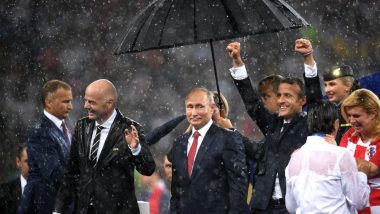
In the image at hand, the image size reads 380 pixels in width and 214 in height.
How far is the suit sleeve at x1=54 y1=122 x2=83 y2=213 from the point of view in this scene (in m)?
7.82

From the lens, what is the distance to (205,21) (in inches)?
277

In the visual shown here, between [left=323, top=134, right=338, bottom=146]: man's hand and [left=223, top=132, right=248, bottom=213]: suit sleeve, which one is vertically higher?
[left=323, top=134, right=338, bottom=146]: man's hand

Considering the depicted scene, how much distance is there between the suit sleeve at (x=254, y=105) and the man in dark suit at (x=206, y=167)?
1.07 ft

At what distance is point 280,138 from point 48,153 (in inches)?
92.4

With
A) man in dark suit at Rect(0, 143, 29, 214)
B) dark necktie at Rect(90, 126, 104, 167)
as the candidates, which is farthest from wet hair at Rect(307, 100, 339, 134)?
man in dark suit at Rect(0, 143, 29, 214)

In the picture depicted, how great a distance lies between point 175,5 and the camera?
721 centimetres

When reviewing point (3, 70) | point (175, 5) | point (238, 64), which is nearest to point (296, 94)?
point (238, 64)

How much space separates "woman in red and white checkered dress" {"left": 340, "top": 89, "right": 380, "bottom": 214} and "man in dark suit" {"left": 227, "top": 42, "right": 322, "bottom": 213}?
46 cm

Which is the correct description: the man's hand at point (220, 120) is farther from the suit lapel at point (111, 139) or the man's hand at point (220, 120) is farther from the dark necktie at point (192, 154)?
the suit lapel at point (111, 139)

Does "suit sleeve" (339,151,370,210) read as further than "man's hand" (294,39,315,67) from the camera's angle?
No

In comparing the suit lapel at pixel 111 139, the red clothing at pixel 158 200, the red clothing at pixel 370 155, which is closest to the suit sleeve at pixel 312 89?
the red clothing at pixel 370 155

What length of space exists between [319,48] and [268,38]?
1.06 metres

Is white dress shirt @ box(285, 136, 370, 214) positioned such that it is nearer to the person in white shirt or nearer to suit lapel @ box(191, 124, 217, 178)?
the person in white shirt

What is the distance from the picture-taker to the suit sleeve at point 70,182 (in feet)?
A: 25.6
